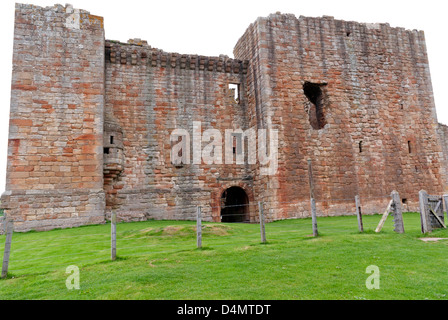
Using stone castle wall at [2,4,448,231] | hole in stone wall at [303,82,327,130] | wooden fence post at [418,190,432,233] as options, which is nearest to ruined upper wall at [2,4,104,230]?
stone castle wall at [2,4,448,231]

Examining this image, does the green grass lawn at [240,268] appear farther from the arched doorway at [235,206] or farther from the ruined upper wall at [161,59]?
the ruined upper wall at [161,59]

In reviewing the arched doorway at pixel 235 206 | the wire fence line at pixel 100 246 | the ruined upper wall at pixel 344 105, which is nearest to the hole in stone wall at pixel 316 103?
the ruined upper wall at pixel 344 105

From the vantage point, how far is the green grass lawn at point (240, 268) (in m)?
4.47

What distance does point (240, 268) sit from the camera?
18.5 ft

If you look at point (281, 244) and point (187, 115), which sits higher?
point (187, 115)

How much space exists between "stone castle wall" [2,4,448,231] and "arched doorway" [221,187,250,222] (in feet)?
2.12

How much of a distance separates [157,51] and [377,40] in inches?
466

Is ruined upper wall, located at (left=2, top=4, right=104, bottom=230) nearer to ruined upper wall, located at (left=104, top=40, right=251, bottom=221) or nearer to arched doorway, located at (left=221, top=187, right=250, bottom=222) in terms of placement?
ruined upper wall, located at (left=104, top=40, right=251, bottom=221)

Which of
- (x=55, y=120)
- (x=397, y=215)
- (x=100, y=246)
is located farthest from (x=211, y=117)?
(x=397, y=215)

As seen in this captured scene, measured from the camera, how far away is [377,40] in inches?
715

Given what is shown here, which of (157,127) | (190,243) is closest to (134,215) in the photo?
(157,127)

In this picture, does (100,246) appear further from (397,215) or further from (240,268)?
(397,215)

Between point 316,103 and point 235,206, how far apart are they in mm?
6849

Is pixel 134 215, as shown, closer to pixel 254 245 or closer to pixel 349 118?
pixel 254 245
